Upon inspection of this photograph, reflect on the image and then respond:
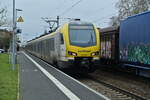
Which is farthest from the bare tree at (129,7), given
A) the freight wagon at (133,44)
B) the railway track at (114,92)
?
the railway track at (114,92)

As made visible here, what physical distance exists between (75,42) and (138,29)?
433cm

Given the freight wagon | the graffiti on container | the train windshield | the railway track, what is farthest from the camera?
the train windshield

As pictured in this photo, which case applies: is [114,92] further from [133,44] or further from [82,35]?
[82,35]

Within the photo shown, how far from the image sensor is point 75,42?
62.8ft

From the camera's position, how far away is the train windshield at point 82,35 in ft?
63.1

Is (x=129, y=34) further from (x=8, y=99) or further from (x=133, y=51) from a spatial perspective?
(x=8, y=99)

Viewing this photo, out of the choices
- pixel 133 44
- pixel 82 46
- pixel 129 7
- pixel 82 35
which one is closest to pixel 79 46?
pixel 82 46

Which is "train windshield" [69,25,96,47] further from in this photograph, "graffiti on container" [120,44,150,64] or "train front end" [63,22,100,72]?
"graffiti on container" [120,44,150,64]

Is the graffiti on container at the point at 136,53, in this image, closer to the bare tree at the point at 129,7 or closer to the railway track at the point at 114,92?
the railway track at the point at 114,92

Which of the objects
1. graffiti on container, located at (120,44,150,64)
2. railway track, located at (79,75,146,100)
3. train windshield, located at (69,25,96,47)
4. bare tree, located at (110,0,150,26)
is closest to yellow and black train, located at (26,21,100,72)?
train windshield, located at (69,25,96,47)

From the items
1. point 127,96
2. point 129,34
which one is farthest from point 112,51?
point 127,96

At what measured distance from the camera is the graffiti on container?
14.9m

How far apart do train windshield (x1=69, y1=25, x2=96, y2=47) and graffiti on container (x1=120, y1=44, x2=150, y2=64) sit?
195 cm

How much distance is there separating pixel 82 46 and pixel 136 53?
379cm
